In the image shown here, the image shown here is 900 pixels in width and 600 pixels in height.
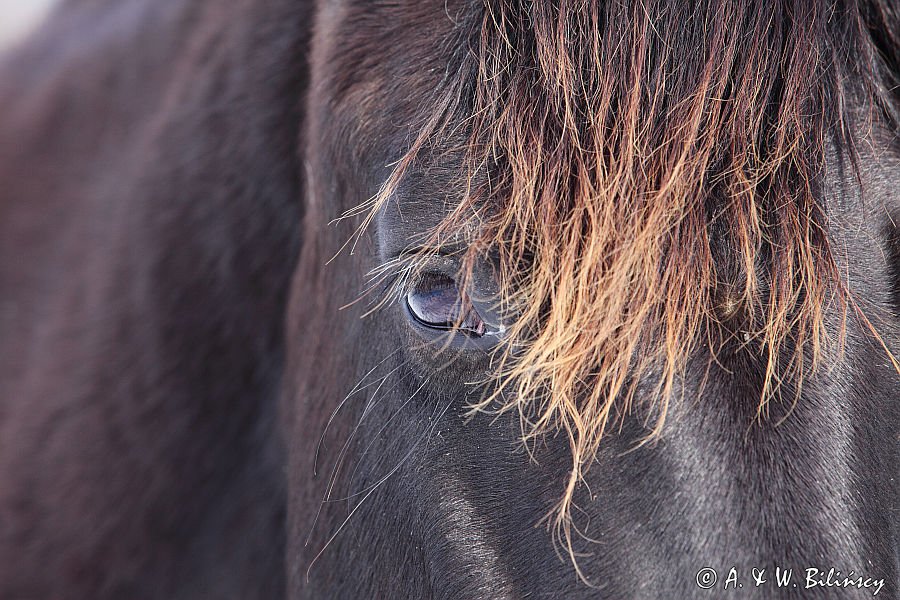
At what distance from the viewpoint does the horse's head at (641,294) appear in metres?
1.01

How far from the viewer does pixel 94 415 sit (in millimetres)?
1808

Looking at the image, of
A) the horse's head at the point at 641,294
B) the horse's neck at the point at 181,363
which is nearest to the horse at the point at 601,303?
the horse's head at the point at 641,294

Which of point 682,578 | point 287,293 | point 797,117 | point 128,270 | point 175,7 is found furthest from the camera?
point 175,7

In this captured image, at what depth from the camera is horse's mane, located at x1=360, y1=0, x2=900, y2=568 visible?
104 centimetres

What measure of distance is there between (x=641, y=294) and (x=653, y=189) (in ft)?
0.44

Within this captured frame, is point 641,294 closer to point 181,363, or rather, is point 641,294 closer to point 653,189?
point 653,189

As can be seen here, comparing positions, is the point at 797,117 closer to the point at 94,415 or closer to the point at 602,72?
the point at 602,72

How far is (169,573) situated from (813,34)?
155 centimetres

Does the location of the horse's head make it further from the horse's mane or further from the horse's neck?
the horse's neck

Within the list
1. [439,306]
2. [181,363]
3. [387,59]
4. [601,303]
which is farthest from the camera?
[181,363]

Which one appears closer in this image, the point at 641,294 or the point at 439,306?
the point at 641,294

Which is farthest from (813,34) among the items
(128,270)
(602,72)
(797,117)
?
(128,270)

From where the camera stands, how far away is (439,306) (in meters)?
1.17

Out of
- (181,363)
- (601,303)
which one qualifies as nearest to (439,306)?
(601,303)
